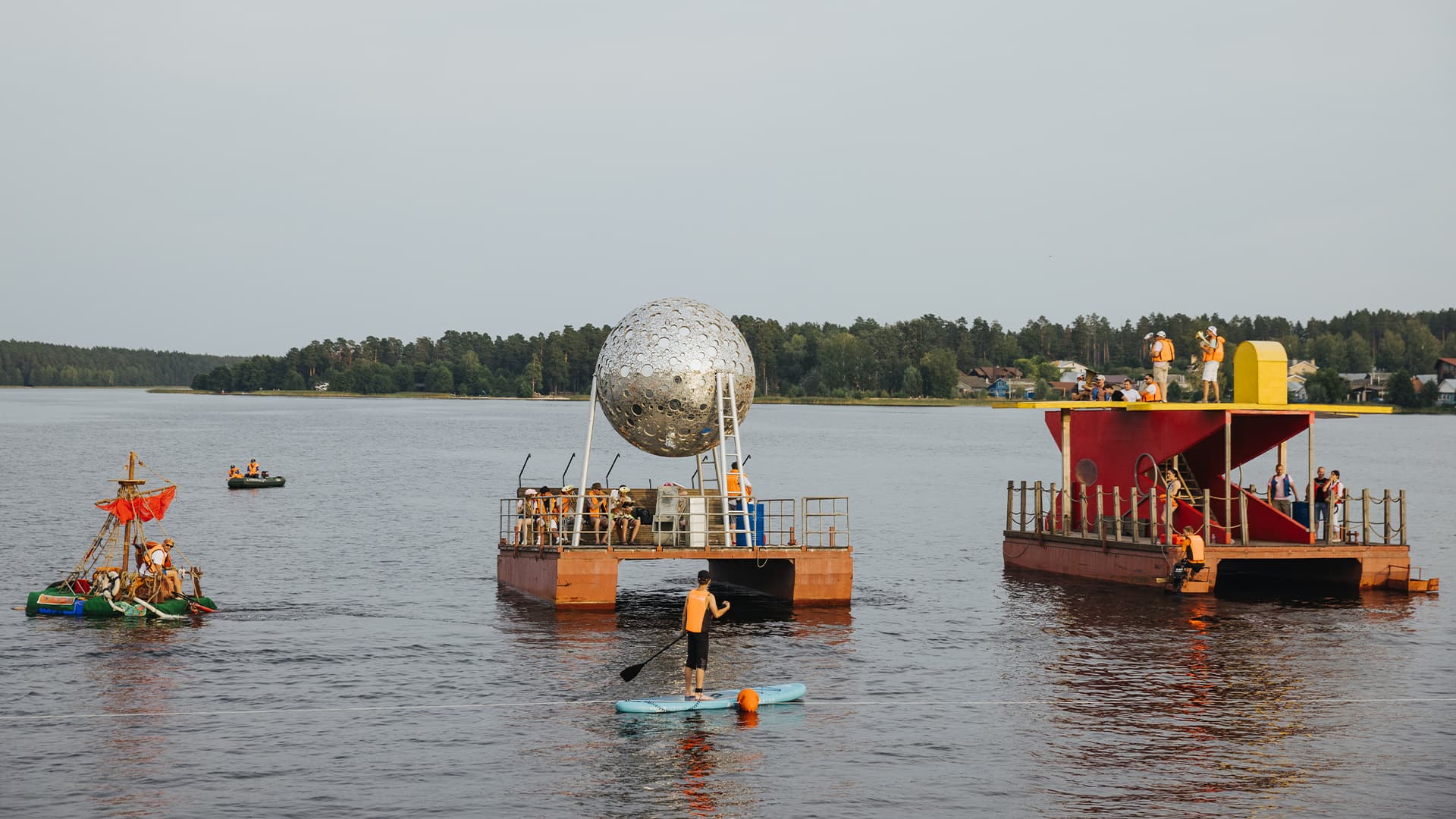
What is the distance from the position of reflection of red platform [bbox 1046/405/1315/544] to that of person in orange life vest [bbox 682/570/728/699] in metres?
16.1

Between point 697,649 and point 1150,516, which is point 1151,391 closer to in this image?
point 1150,516

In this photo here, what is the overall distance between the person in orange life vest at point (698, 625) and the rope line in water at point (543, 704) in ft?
5.54

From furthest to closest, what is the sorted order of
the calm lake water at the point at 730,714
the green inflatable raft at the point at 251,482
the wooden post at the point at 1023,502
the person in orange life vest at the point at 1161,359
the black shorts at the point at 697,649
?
the green inflatable raft at the point at 251,482 < the wooden post at the point at 1023,502 < the person in orange life vest at the point at 1161,359 < the black shorts at the point at 697,649 < the calm lake water at the point at 730,714

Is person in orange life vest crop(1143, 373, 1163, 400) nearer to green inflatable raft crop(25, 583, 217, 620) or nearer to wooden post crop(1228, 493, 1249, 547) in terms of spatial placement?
wooden post crop(1228, 493, 1249, 547)

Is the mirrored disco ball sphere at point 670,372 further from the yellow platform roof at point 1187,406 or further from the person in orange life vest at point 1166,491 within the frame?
the person in orange life vest at point 1166,491

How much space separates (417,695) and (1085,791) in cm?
1110

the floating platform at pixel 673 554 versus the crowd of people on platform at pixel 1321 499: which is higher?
the crowd of people on platform at pixel 1321 499

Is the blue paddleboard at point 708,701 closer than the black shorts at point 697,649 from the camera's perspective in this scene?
No

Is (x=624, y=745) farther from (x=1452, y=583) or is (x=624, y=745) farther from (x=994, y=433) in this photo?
(x=994, y=433)

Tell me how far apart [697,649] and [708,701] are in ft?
3.33

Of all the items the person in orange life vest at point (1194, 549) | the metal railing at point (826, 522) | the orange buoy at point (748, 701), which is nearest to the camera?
the orange buoy at point (748, 701)

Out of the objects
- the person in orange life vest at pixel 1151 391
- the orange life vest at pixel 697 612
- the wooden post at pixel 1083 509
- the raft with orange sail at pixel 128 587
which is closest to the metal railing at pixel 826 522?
the wooden post at pixel 1083 509

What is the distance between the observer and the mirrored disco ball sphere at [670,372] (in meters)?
30.2

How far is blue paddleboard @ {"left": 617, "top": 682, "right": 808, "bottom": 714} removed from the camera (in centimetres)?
2109
